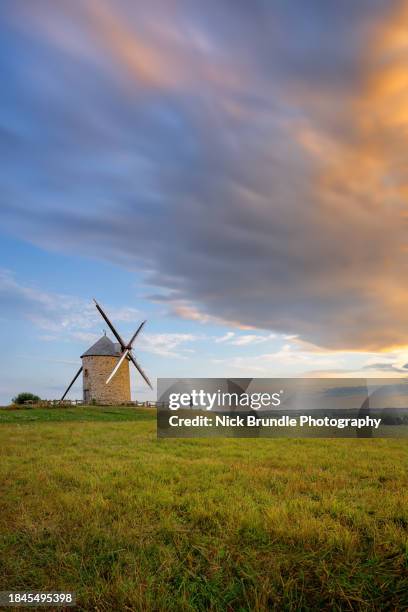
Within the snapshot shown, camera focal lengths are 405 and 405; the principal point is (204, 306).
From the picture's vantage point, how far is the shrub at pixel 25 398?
5532 cm

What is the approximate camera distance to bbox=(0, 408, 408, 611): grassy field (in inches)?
163

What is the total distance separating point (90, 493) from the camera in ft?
26.9

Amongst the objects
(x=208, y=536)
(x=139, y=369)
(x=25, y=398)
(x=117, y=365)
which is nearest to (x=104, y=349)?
(x=117, y=365)

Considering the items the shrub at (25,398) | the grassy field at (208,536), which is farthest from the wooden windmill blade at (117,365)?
the grassy field at (208,536)

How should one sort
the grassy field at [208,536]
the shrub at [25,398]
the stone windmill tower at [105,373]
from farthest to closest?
the stone windmill tower at [105,373]
the shrub at [25,398]
the grassy field at [208,536]

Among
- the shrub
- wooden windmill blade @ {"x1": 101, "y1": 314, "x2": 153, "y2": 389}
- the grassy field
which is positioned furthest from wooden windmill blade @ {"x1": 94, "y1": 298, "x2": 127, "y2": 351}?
the grassy field

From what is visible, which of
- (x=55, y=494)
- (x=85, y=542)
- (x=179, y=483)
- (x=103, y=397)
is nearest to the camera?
(x=85, y=542)

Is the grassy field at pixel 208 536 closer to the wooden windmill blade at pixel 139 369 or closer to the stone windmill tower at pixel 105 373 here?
the stone windmill tower at pixel 105 373

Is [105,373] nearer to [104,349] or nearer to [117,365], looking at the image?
[117,365]

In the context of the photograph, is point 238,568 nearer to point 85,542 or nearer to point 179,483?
point 85,542

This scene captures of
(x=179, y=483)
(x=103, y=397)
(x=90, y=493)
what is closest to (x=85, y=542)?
(x=90, y=493)

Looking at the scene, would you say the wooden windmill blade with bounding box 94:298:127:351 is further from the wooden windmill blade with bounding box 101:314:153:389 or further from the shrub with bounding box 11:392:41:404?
the shrub with bounding box 11:392:41:404

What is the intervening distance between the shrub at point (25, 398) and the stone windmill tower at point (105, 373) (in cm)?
885

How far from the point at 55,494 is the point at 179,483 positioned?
2.64 m
